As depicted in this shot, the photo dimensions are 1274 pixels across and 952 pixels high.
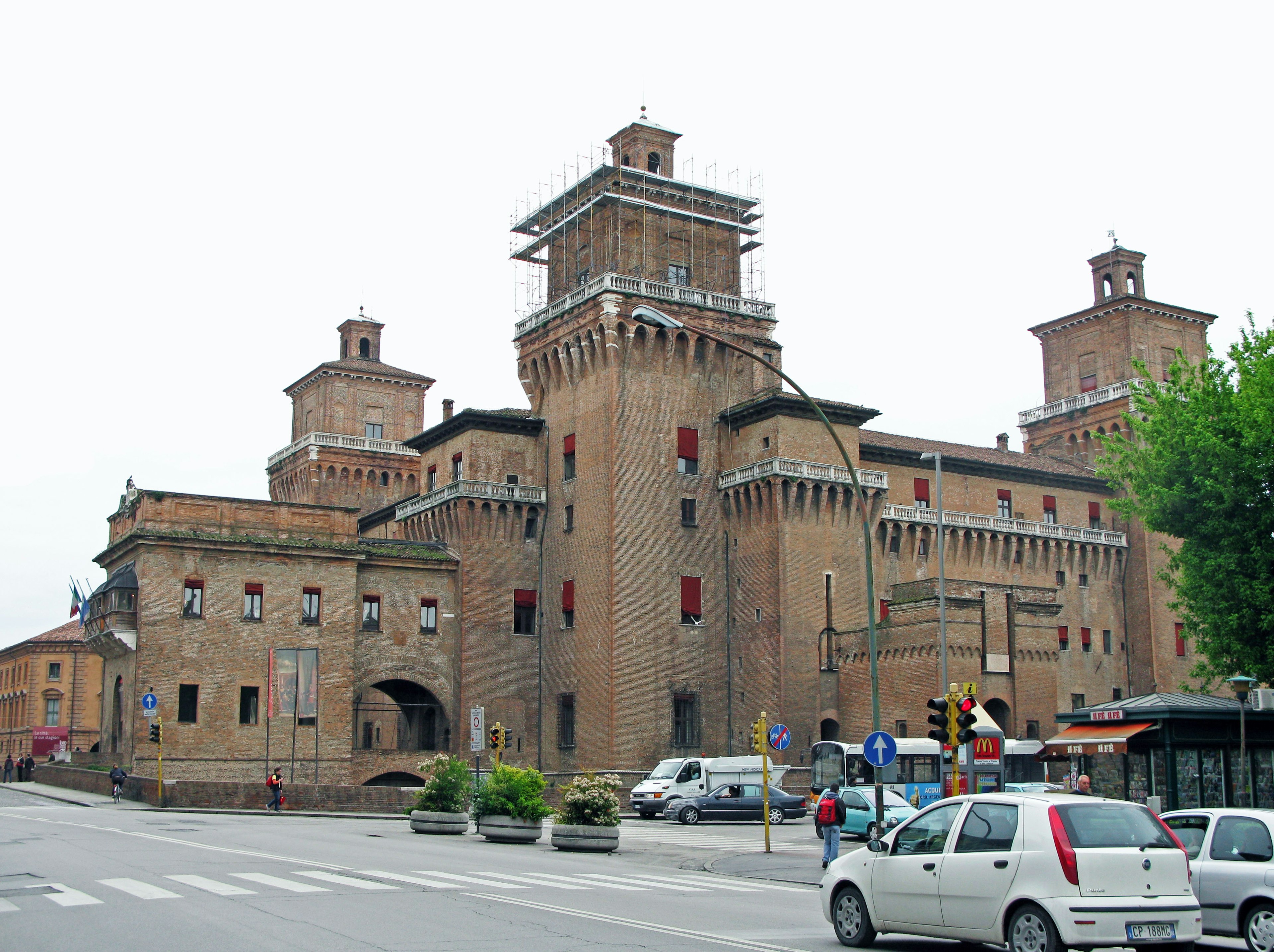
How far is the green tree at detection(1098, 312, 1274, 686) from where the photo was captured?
31812 millimetres

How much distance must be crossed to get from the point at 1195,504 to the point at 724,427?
1163 inches

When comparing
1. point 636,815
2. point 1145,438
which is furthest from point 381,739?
point 1145,438

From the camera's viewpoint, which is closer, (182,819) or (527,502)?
(182,819)

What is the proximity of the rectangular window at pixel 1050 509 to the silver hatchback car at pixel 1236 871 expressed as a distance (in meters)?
56.8

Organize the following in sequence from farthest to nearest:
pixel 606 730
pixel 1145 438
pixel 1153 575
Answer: pixel 1153 575, pixel 606 730, pixel 1145 438

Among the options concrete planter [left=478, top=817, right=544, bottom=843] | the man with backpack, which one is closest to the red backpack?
the man with backpack

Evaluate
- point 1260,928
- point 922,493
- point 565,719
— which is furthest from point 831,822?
point 922,493

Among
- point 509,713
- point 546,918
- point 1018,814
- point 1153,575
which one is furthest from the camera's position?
point 1153,575

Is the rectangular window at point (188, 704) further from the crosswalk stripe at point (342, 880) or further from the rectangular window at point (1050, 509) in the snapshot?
the rectangular window at point (1050, 509)

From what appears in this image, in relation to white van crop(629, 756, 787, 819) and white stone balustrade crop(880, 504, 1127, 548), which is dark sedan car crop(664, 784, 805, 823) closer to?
white van crop(629, 756, 787, 819)

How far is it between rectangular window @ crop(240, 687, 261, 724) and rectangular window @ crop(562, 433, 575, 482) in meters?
16.5

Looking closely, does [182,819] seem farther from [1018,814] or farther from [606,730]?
[1018,814]

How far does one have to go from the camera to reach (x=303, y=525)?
56562mm

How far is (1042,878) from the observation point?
12164 millimetres
